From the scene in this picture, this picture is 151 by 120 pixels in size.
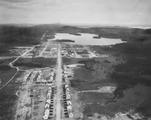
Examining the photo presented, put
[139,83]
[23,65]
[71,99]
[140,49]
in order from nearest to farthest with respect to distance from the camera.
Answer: [71,99]
[139,83]
[23,65]
[140,49]

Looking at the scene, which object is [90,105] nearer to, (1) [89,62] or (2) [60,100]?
(2) [60,100]

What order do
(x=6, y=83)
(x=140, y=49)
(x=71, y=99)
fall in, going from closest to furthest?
(x=71, y=99)
(x=6, y=83)
(x=140, y=49)

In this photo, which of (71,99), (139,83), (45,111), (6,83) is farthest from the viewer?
(6,83)

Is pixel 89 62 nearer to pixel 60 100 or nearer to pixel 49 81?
pixel 49 81

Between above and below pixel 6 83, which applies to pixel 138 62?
above

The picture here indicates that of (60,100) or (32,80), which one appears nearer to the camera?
(60,100)

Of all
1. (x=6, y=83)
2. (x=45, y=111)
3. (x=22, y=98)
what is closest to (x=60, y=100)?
(x=45, y=111)

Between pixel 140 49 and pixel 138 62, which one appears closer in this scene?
pixel 138 62

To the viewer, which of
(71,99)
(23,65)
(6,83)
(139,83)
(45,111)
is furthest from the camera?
(23,65)

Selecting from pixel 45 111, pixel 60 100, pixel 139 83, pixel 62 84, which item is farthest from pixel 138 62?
pixel 45 111
